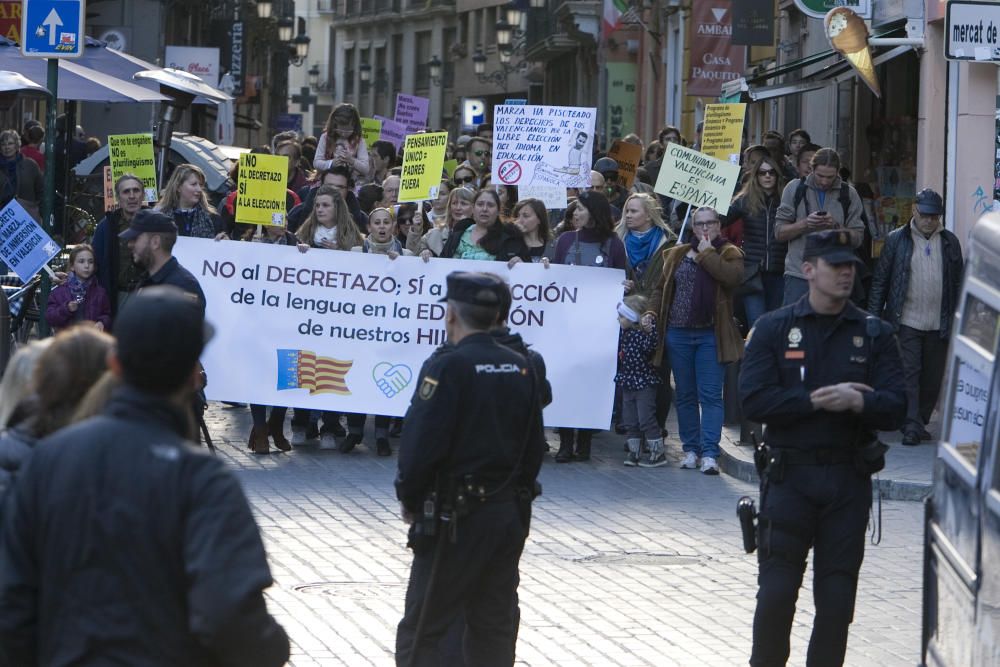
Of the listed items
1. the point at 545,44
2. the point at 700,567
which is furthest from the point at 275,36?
the point at 700,567

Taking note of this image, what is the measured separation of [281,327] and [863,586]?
5.77m

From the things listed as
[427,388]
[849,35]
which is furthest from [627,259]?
[427,388]

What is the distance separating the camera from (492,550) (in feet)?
21.8

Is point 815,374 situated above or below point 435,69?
below

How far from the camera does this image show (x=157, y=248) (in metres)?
9.61

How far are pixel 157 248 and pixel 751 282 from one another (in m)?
7.42

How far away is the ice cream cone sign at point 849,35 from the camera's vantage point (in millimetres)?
16594

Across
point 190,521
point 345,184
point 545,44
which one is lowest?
point 190,521

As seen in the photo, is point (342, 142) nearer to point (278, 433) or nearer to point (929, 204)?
point (278, 433)

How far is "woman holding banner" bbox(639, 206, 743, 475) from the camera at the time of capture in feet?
44.7

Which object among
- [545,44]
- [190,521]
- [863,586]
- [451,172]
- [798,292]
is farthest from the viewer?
[545,44]

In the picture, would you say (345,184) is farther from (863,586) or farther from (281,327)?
(863,586)

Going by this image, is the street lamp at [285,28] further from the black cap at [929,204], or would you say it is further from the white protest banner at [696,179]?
the black cap at [929,204]

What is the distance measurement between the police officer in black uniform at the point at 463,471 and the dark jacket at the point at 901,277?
850cm
